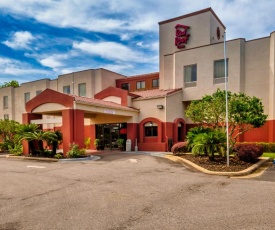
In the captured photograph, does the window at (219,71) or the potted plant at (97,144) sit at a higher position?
the window at (219,71)

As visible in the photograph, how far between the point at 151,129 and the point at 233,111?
10.1 m

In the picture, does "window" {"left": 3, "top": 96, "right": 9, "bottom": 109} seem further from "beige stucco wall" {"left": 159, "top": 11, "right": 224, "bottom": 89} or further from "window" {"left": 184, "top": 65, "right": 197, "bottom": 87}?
"window" {"left": 184, "top": 65, "right": 197, "bottom": 87}

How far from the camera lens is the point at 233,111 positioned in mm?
13891

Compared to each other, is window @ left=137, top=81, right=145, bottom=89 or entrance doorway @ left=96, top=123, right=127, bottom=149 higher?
window @ left=137, top=81, right=145, bottom=89

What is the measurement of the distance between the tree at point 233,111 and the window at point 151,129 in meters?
6.84

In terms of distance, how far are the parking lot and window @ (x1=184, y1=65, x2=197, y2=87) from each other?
49.5 feet

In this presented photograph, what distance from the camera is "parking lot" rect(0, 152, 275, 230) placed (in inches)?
208

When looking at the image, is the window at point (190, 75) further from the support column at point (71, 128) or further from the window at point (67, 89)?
the window at point (67, 89)

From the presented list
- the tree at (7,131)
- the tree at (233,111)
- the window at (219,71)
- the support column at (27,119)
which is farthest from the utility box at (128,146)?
the tree at (7,131)

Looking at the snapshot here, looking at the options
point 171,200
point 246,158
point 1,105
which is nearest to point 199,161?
point 246,158

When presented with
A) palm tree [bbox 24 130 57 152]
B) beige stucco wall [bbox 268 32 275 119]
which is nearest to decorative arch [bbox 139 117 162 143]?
palm tree [bbox 24 130 57 152]

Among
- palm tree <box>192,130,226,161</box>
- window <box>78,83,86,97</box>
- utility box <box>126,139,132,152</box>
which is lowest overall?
utility box <box>126,139,132,152</box>

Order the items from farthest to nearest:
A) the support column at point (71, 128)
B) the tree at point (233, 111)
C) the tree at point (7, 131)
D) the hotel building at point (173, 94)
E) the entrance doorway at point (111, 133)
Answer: the tree at point (7, 131)
the entrance doorway at point (111, 133)
the hotel building at point (173, 94)
the support column at point (71, 128)
the tree at point (233, 111)

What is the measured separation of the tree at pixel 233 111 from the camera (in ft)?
45.1
